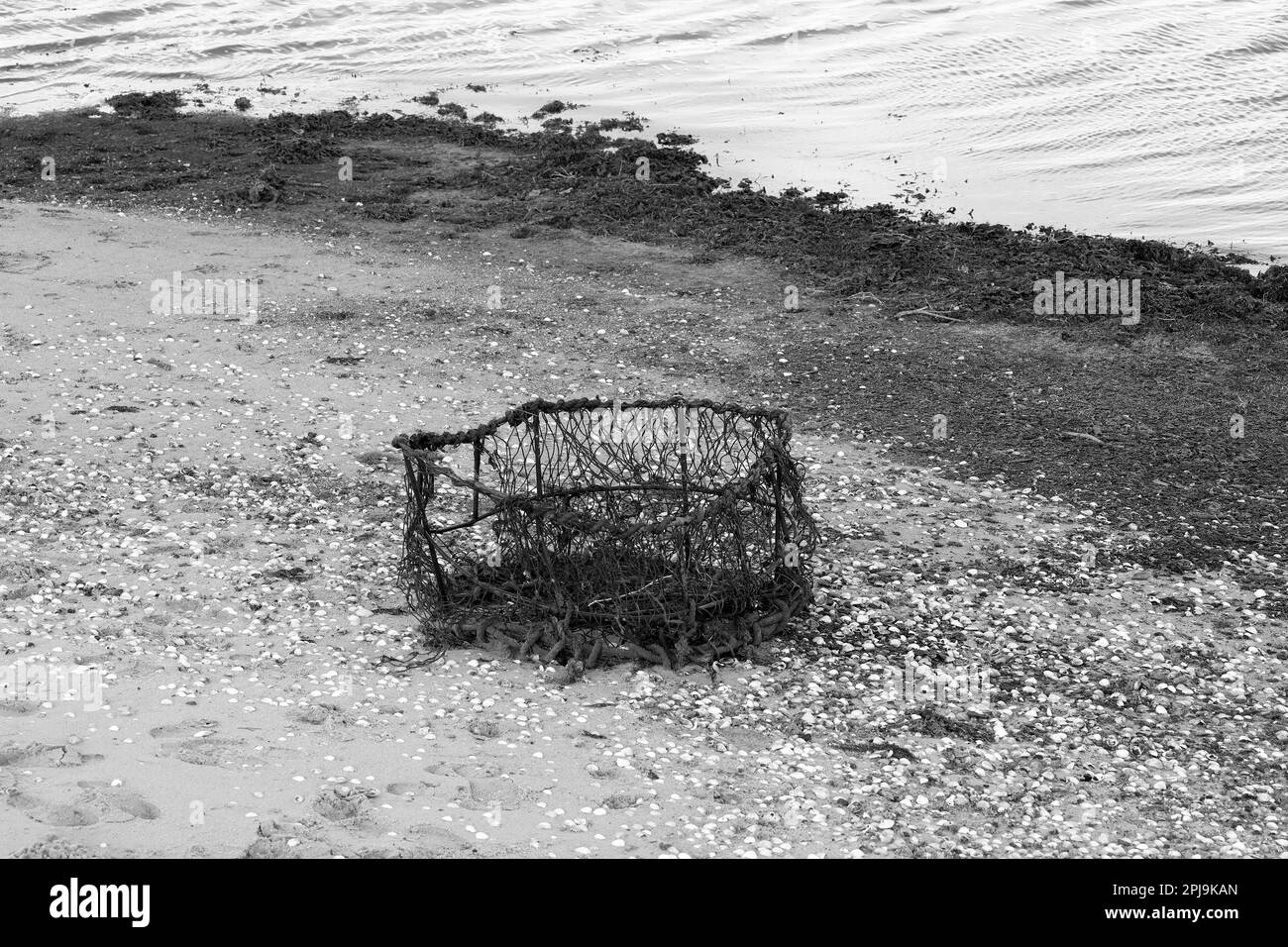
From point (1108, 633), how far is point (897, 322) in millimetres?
6299

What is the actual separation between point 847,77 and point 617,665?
19.6 meters

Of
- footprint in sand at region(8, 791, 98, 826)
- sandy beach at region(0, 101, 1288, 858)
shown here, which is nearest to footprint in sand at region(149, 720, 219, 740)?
sandy beach at region(0, 101, 1288, 858)

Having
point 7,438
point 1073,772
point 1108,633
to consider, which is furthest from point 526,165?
point 1073,772

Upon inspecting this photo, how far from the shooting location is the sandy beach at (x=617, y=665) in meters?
7.31

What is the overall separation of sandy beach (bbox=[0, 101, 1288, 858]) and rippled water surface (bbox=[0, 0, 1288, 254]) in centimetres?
377

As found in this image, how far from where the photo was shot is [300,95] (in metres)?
24.4

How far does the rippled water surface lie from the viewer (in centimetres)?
2045

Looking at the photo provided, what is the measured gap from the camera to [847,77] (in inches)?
1028

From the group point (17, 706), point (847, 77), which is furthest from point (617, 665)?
point (847, 77)

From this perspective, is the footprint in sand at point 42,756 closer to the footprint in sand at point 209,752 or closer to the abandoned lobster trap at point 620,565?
the footprint in sand at point 209,752

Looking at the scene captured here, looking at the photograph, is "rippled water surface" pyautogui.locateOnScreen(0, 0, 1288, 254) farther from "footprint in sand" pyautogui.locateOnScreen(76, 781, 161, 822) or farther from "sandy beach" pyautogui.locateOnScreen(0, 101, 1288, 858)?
"footprint in sand" pyautogui.locateOnScreen(76, 781, 161, 822)

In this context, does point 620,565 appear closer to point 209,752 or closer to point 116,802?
point 209,752

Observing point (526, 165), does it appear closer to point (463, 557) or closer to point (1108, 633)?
point (463, 557)

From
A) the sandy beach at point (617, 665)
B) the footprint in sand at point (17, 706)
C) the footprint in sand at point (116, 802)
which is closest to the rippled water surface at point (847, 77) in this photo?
the sandy beach at point (617, 665)
